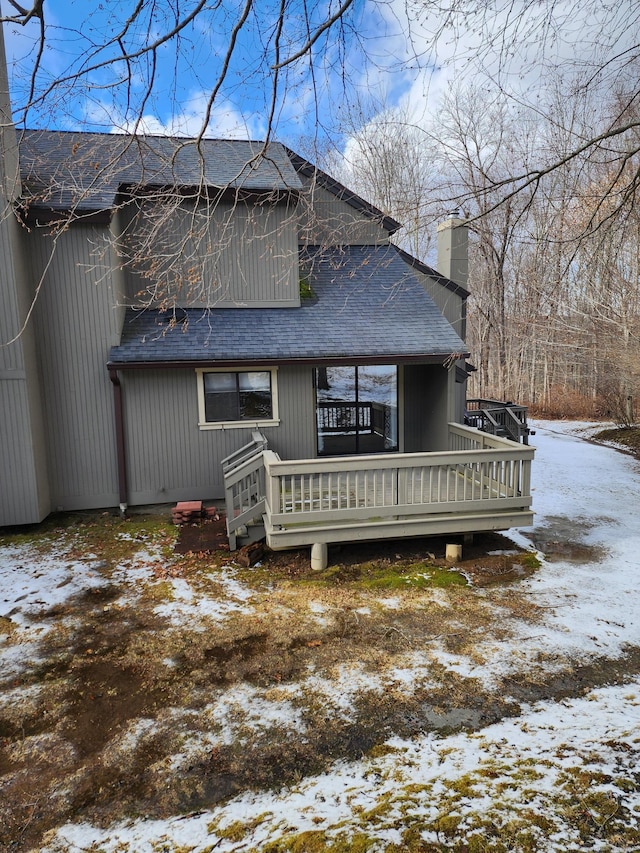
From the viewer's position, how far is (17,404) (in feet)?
24.8

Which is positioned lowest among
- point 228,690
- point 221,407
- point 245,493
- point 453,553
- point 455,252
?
point 228,690

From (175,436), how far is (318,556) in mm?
3492

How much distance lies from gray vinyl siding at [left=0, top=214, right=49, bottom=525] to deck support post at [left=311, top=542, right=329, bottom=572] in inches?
172

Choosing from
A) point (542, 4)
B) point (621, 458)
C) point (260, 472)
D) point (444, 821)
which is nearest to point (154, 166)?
point (260, 472)

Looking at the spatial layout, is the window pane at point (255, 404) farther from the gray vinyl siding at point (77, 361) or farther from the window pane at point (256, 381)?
Answer: the gray vinyl siding at point (77, 361)

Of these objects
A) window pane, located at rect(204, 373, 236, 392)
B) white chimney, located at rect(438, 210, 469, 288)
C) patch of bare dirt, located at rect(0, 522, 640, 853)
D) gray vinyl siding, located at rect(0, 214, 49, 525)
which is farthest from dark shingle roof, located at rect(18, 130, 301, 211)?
patch of bare dirt, located at rect(0, 522, 640, 853)

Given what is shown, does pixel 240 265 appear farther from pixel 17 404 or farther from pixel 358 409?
pixel 17 404

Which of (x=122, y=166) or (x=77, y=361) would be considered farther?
(x=122, y=166)

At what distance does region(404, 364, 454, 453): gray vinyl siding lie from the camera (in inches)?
357

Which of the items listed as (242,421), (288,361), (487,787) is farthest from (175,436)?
(487,787)

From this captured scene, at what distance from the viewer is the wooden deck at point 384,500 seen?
20.8 feet

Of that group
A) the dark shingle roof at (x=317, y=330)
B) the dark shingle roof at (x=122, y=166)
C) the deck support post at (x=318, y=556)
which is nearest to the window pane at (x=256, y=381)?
A: the dark shingle roof at (x=317, y=330)

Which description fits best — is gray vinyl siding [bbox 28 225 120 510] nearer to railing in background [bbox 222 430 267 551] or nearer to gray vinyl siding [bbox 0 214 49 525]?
gray vinyl siding [bbox 0 214 49 525]

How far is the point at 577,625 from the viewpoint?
5113 millimetres
